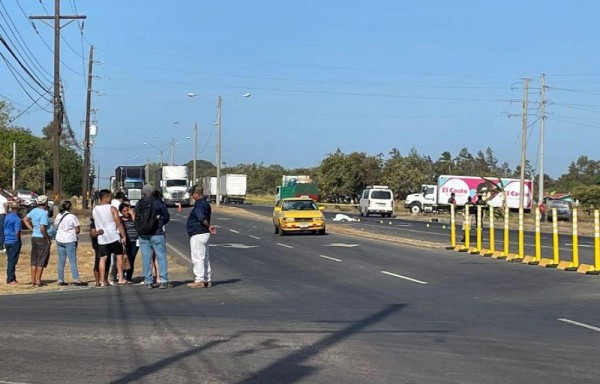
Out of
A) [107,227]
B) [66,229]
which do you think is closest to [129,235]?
[107,227]

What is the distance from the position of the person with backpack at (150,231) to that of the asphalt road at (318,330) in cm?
55

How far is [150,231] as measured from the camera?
16141mm

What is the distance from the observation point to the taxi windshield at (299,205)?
3631 centimetres

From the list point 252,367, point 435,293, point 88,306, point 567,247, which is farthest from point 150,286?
point 567,247

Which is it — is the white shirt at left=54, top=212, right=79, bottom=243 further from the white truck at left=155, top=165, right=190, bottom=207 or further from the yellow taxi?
the white truck at left=155, top=165, right=190, bottom=207

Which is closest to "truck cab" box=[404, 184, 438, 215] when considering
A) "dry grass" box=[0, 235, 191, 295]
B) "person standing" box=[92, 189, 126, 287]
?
"dry grass" box=[0, 235, 191, 295]

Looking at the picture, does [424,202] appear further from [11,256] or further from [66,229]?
[66,229]

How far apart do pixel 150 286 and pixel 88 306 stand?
110 inches

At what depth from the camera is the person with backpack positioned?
16.1 m

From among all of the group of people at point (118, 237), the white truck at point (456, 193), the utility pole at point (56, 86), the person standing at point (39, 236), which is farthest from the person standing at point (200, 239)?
the white truck at point (456, 193)

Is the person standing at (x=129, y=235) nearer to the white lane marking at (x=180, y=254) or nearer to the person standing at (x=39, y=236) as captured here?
the person standing at (x=39, y=236)

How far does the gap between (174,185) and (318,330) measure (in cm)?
6627

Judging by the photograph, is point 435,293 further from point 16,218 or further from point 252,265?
point 16,218

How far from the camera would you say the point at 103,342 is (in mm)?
9961
